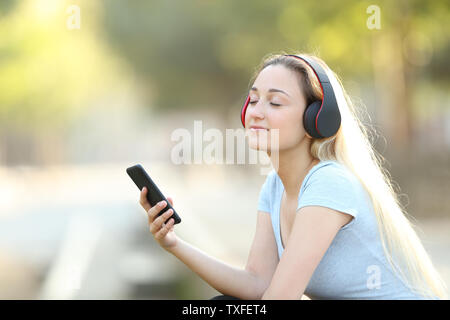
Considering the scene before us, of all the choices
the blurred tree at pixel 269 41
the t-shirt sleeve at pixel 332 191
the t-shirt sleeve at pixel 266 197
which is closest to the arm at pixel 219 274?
the t-shirt sleeve at pixel 266 197

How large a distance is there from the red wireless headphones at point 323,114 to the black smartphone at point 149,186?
618 mm

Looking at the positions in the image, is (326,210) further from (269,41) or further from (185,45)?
(185,45)

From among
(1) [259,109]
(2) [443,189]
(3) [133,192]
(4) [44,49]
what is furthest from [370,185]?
(4) [44,49]

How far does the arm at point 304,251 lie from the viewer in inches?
91.9

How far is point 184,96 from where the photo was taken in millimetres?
32469

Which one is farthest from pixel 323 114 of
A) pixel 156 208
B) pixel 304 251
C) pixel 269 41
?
pixel 269 41

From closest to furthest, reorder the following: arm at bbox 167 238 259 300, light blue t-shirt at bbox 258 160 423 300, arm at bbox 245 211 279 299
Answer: light blue t-shirt at bbox 258 160 423 300 → arm at bbox 167 238 259 300 → arm at bbox 245 211 279 299

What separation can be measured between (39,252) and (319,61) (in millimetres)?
8501

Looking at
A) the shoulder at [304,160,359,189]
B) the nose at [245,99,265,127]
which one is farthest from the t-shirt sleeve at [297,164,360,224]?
the nose at [245,99,265,127]

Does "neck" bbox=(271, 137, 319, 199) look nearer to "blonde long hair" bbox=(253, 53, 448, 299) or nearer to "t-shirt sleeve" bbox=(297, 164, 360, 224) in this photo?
"blonde long hair" bbox=(253, 53, 448, 299)

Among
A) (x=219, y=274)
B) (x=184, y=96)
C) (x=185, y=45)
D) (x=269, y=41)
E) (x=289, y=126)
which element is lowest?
(x=219, y=274)

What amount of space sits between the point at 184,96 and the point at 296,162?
30.1 meters

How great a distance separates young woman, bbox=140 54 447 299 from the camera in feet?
7.73
